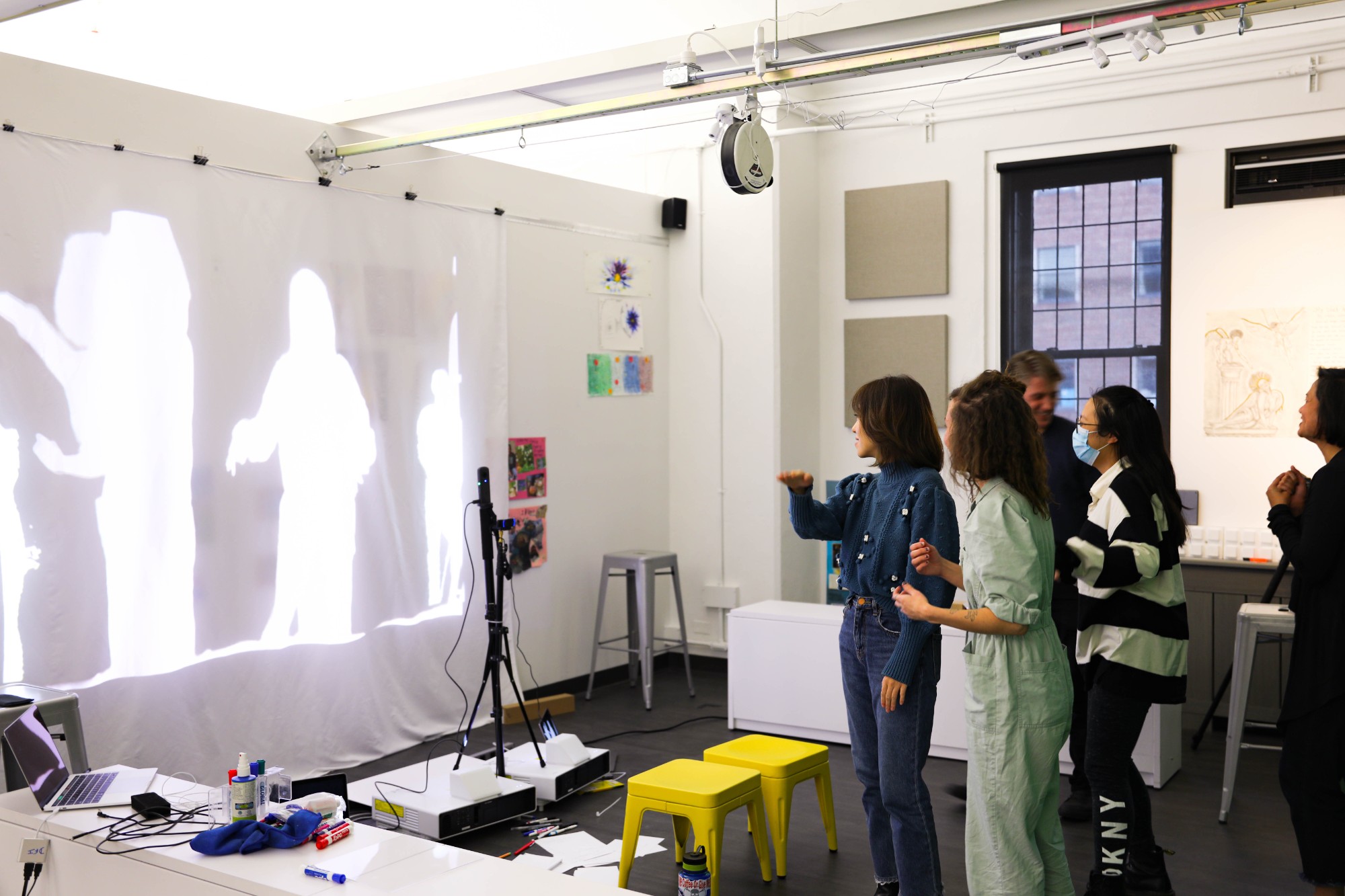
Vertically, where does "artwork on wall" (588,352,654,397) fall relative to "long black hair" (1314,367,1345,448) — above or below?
above

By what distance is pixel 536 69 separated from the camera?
5723mm

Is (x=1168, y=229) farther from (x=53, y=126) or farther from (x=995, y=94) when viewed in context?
(x=53, y=126)

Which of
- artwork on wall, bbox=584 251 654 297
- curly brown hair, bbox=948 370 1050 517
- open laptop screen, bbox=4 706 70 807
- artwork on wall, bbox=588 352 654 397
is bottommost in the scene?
Answer: open laptop screen, bbox=4 706 70 807

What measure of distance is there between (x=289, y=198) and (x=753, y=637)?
114 inches

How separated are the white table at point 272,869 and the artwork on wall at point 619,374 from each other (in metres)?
3.86

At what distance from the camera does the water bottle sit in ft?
10.2

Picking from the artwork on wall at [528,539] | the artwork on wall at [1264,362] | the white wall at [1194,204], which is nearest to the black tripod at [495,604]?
the artwork on wall at [528,539]

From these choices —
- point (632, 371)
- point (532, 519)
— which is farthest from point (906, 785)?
point (632, 371)

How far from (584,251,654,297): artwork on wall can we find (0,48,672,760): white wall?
59 mm

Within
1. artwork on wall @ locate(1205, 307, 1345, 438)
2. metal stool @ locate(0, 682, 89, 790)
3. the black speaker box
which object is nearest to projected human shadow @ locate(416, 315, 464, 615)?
the black speaker box

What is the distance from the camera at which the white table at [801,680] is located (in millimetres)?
4902

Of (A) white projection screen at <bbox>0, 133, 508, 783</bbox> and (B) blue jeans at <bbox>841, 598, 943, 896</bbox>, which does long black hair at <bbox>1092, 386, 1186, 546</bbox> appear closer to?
(B) blue jeans at <bbox>841, 598, 943, 896</bbox>

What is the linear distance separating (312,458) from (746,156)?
2320 mm

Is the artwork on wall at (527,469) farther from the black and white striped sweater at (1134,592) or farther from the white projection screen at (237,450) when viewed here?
the black and white striped sweater at (1134,592)
